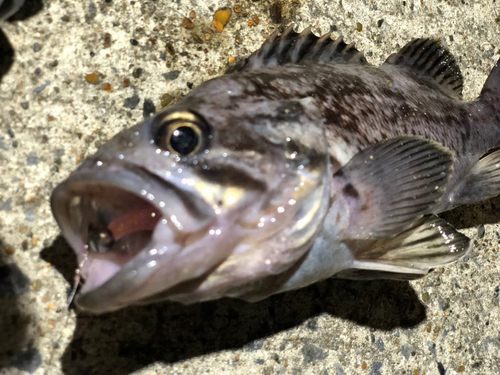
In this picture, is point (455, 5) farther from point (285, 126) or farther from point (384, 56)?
point (285, 126)

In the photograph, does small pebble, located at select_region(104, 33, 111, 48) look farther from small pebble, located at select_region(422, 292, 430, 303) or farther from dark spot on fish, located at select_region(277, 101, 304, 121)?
small pebble, located at select_region(422, 292, 430, 303)

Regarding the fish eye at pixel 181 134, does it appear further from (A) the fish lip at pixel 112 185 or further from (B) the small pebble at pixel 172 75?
(B) the small pebble at pixel 172 75

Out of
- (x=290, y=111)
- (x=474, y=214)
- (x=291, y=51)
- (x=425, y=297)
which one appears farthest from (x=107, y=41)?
(x=474, y=214)

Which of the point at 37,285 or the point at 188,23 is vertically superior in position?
the point at 188,23

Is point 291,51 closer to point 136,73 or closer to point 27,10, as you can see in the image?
point 136,73

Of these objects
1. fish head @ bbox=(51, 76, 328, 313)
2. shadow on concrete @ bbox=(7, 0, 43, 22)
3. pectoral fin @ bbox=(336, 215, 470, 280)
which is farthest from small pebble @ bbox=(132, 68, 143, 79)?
pectoral fin @ bbox=(336, 215, 470, 280)

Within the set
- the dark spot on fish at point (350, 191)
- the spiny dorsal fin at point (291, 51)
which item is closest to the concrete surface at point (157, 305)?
the spiny dorsal fin at point (291, 51)
